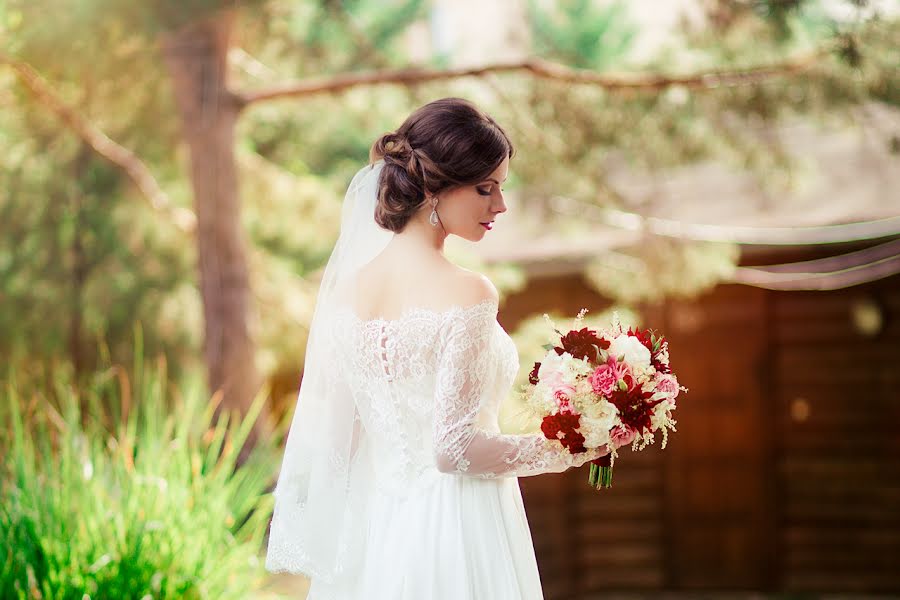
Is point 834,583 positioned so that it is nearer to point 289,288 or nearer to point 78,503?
point 289,288

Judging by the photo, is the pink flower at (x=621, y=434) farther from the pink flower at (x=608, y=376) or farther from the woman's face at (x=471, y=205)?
the woman's face at (x=471, y=205)

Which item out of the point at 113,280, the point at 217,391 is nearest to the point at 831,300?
the point at 217,391

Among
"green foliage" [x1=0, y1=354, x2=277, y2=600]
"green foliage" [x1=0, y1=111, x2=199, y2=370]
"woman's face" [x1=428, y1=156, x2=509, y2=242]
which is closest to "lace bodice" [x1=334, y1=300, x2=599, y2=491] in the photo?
"woman's face" [x1=428, y1=156, x2=509, y2=242]

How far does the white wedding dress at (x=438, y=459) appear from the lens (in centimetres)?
291

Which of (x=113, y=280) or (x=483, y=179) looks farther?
(x=113, y=280)

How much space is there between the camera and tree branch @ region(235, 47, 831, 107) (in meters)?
7.42

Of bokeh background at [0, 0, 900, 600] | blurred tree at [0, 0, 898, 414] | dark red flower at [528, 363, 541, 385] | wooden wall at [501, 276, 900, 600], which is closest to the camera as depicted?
dark red flower at [528, 363, 541, 385]

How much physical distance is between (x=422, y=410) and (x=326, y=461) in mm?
377

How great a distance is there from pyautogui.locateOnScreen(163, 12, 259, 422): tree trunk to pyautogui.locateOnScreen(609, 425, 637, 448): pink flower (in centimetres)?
544

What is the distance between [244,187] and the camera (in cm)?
987

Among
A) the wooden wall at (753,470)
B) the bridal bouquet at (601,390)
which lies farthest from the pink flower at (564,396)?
the wooden wall at (753,470)

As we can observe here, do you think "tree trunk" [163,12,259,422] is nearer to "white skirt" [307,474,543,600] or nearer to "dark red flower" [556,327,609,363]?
"white skirt" [307,474,543,600]

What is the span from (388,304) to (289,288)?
693cm

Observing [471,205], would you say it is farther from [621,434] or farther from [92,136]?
[92,136]
